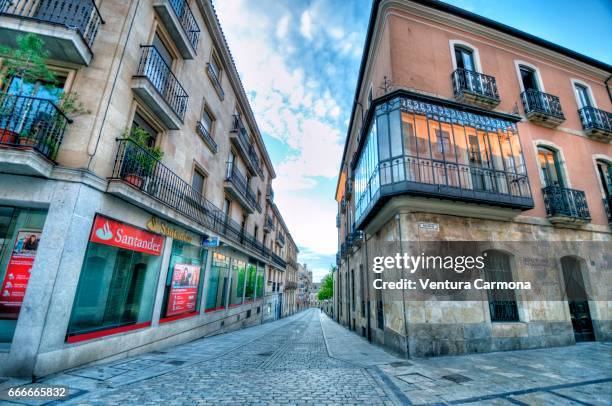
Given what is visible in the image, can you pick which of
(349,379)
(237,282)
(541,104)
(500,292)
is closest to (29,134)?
(349,379)

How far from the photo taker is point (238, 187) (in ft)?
53.5

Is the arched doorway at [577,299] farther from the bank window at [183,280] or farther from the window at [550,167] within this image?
the bank window at [183,280]

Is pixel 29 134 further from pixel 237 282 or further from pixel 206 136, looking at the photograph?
pixel 237 282

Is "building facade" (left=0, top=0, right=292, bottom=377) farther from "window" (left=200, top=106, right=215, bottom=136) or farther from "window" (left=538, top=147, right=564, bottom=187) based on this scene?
"window" (left=538, top=147, right=564, bottom=187)

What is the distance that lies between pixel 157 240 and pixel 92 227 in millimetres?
2483

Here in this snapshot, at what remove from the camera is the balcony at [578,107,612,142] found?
11828 millimetres

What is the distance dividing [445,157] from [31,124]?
11.4 metres

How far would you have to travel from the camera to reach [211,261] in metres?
12.5

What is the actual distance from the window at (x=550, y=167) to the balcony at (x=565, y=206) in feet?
2.08

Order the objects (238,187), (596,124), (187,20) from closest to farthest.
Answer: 1. (187,20)
2. (596,124)
3. (238,187)

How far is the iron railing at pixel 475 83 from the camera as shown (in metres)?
10.2

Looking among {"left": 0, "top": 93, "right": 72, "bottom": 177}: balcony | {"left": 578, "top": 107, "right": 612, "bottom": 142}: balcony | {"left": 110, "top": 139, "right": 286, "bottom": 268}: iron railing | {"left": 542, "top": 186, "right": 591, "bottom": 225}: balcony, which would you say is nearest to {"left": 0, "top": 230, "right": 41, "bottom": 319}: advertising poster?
{"left": 0, "top": 93, "right": 72, "bottom": 177}: balcony

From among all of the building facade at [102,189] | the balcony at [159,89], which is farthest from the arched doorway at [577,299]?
the balcony at [159,89]

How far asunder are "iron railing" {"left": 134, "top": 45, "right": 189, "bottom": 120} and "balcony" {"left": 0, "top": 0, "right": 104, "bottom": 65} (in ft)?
4.08
